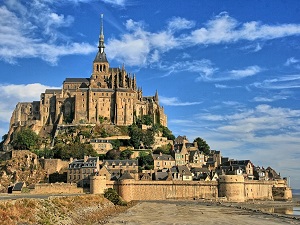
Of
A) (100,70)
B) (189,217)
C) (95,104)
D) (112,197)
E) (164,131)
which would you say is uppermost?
(100,70)

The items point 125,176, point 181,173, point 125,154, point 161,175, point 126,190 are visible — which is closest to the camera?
point 126,190

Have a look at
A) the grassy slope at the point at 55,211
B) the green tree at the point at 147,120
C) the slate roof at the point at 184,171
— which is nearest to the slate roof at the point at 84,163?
the slate roof at the point at 184,171

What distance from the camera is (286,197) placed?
8719 cm

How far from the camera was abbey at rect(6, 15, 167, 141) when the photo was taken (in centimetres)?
10069

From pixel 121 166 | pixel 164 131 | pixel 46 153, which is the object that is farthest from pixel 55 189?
pixel 164 131

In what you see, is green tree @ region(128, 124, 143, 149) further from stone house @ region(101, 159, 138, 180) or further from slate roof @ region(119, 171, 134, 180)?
slate roof @ region(119, 171, 134, 180)

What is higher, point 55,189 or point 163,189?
point 55,189

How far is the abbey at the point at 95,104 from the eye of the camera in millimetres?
100688

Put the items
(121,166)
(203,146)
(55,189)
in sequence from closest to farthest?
(55,189)
(121,166)
(203,146)

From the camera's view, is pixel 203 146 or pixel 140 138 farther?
pixel 203 146

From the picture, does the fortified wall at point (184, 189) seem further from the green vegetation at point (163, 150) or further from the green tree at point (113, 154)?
the green vegetation at point (163, 150)

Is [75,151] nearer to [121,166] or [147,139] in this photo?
[121,166]

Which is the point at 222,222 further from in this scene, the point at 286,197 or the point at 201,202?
the point at 286,197

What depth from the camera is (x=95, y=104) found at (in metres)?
101
